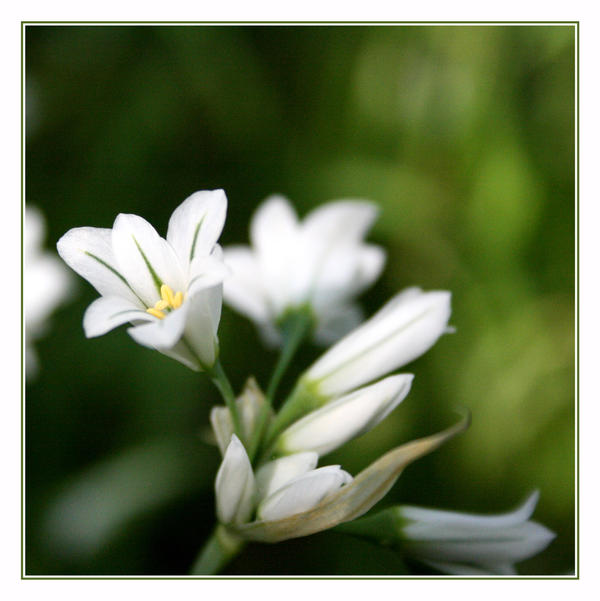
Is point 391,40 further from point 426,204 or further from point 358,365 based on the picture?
point 358,365

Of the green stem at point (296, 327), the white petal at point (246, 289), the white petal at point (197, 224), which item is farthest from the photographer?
the white petal at point (246, 289)

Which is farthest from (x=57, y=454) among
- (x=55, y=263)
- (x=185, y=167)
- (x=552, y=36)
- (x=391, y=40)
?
(x=552, y=36)

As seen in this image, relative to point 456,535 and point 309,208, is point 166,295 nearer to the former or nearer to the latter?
point 456,535

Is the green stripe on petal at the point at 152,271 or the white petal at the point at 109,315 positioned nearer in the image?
the white petal at the point at 109,315

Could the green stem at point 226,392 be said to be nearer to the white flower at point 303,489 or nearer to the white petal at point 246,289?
the white flower at point 303,489

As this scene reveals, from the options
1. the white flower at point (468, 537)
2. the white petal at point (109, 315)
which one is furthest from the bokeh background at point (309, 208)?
the white petal at point (109, 315)

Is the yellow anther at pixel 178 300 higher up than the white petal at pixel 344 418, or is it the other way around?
the yellow anther at pixel 178 300

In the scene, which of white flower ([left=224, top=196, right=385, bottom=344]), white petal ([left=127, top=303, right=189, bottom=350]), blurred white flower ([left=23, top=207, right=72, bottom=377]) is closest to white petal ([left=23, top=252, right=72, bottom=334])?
blurred white flower ([left=23, top=207, right=72, bottom=377])
